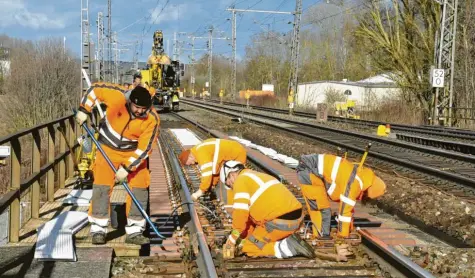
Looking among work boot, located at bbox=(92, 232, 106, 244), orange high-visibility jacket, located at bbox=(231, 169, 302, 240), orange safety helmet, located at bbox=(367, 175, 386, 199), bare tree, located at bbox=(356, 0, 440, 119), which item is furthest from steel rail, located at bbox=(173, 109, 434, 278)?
bare tree, located at bbox=(356, 0, 440, 119)

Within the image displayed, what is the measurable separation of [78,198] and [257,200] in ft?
11.1

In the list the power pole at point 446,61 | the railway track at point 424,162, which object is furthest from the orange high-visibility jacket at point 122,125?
the power pole at point 446,61

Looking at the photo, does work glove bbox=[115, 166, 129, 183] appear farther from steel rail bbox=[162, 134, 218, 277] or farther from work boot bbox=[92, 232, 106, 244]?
steel rail bbox=[162, 134, 218, 277]

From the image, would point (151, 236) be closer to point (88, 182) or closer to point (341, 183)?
point (341, 183)

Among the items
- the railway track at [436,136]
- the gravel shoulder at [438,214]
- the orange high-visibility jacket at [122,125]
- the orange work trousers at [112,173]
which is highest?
the orange high-visibility jacket at [122,125]

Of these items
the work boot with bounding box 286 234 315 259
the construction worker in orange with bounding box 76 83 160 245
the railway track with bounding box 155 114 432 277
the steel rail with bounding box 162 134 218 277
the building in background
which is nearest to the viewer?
the steel rail with bounding box 162 134 218 277

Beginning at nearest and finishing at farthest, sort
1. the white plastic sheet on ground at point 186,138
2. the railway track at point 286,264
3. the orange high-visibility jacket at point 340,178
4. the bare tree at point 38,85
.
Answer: the railway track at point 286,264 → the orange high-visibility jacket at point 340,178 → the white plastic sheet on ground at point 186,138 → the bare tree at point 38,85

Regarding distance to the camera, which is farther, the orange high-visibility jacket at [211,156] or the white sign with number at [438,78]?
the white sign with number at [438,78]

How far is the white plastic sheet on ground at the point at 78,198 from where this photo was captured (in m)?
7.59

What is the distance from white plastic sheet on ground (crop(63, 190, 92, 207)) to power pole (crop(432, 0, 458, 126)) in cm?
2042

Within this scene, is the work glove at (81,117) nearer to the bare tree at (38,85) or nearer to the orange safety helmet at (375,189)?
the orange safety helmet at (375,189)

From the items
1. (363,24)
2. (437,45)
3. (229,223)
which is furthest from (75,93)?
(229,223)

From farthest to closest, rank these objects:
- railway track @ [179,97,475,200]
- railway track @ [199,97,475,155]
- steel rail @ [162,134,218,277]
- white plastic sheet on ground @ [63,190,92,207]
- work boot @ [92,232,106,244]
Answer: railway track @ [199,97,475,155], railway track @ [179,97,475,200], white plastic sheet on ground @ [63,190,92,207], work boot @ [92,232,106,244], steel rail @ [162,134,218,277]

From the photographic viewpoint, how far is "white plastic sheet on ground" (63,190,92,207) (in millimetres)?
7590
